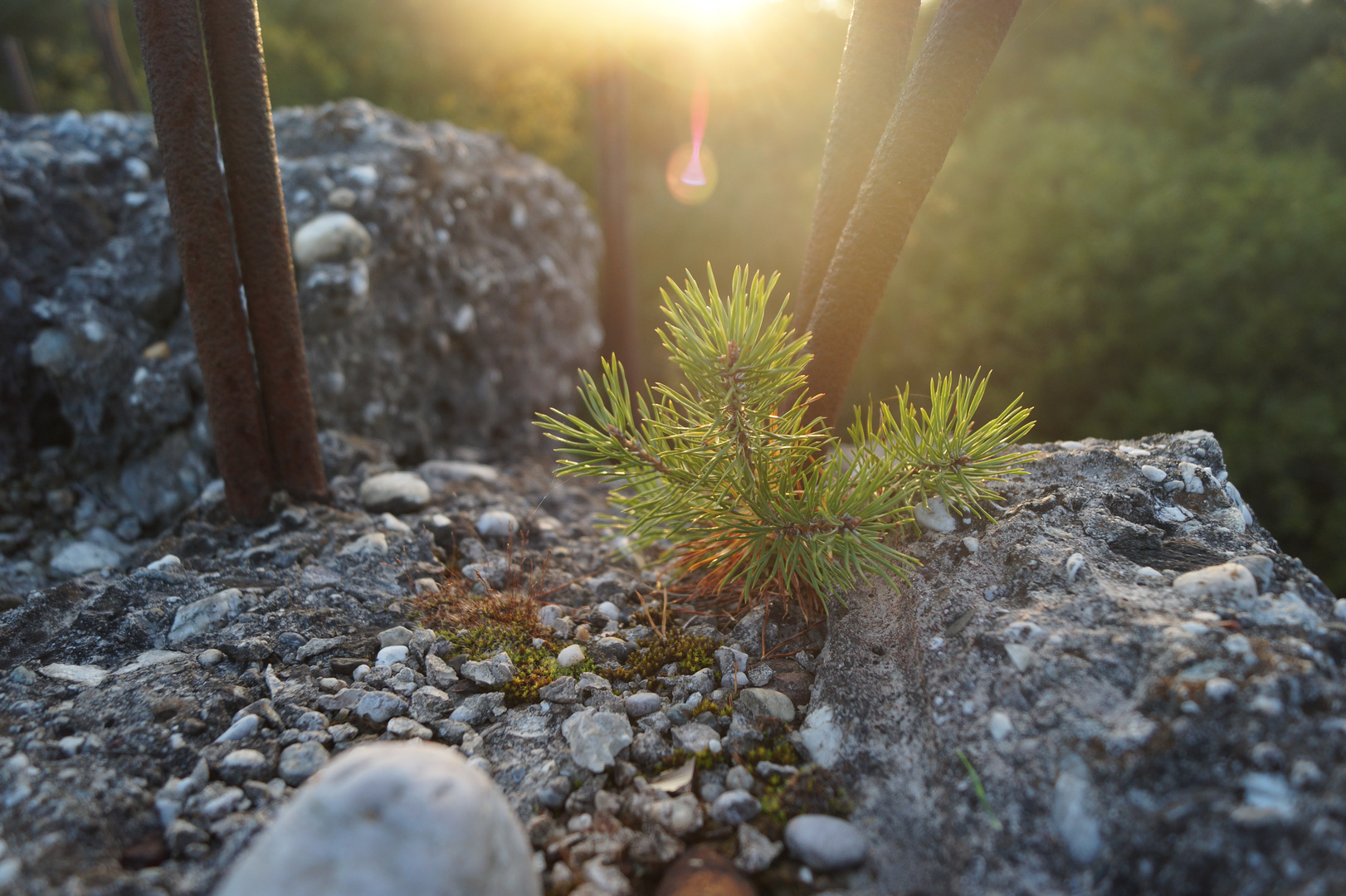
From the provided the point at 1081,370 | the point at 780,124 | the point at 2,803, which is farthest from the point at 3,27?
the point at 1081,370

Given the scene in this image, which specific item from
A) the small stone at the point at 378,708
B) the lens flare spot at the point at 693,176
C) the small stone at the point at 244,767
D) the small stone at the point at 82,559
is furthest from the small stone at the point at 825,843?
the lens flare spot at the point at 693,176

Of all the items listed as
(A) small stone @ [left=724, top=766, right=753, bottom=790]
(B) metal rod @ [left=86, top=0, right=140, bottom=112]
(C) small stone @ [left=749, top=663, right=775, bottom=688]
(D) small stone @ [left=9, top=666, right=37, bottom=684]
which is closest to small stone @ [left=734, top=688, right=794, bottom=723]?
(C) small stone @ [left=749, top=663, right=775, bottom=688]

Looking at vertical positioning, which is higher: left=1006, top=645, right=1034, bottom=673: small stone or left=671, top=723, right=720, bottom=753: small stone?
left=1006, top=645, right=1034, bottom=673: small stone

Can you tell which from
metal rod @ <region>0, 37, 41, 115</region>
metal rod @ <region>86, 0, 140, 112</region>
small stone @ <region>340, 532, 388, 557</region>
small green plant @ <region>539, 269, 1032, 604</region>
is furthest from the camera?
metal rod @ <region>0, 37, 41, 115</region>

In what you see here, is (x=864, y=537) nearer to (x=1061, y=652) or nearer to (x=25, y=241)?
(x=1061, y=652)

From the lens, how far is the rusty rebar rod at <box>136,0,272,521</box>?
179cm

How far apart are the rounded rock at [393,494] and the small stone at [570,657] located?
38.7 inches

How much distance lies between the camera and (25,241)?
2.69 meters

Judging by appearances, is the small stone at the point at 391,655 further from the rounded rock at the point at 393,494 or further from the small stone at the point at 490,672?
the rounded rock at the point at 393,494

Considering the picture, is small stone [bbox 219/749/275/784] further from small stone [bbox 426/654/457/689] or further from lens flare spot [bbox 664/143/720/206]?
lens flare spot [bbox 664/143/720/206]

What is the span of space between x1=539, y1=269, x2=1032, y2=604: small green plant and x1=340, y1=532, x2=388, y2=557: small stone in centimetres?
76

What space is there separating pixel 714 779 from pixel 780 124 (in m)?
9.86

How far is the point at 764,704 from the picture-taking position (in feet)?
4.90

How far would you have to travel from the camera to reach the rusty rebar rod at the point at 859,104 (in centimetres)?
183
